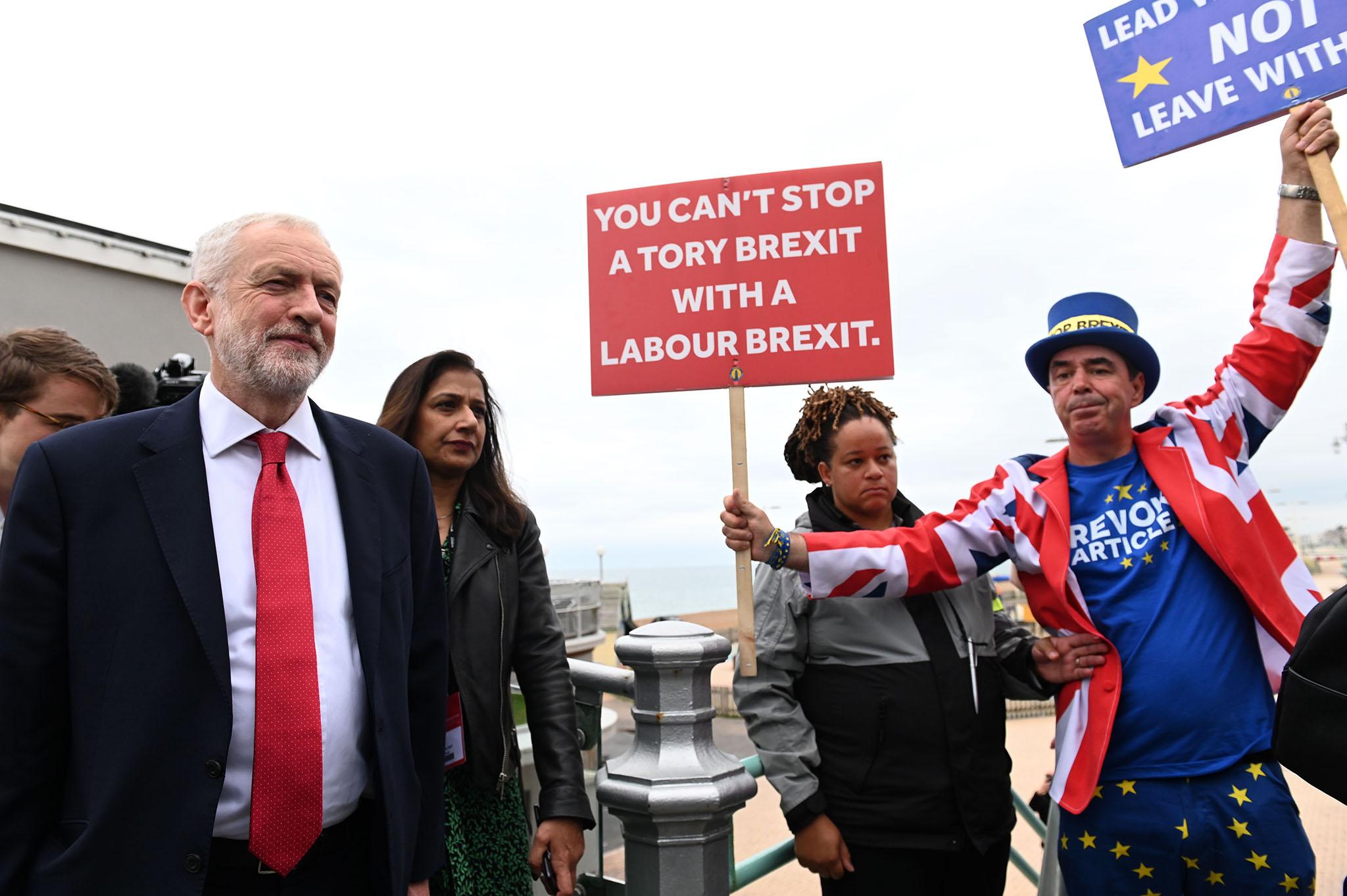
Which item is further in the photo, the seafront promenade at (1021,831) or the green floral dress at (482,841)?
the seafront promenade at (1021,831)

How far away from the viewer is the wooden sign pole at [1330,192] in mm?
2264

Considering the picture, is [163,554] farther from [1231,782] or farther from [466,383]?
[1231,782]

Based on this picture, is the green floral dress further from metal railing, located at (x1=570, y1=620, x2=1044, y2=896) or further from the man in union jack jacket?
the man in union jack jacket

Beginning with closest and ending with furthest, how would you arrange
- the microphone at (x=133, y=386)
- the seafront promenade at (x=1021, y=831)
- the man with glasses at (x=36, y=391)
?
the man with glasses at (x=36, y=391)
the microphone at (x=133, y=386)
the seafront promenade at (x=1021, y=831)

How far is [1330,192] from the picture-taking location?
235 cm

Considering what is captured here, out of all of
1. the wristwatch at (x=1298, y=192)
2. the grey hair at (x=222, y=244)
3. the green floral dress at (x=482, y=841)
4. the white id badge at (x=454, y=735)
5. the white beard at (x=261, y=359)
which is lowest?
the green floral dress at (x=482, y=841)

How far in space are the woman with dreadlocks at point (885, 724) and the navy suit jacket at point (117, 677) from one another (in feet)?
4.02

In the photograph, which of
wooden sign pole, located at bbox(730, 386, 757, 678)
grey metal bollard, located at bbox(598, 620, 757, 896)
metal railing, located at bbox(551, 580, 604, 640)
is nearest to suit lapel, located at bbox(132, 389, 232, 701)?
grey metal bollard, located at bbox(598, 620, 757, 896)

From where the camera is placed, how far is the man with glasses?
7.67 feet

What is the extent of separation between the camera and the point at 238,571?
1712 millimetres

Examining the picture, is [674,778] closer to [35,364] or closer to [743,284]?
[743,284]

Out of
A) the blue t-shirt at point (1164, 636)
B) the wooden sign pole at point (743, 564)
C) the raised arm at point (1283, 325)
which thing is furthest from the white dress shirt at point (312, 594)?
the raised arm at point (1283, 325)

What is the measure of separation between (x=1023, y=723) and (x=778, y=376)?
2088 cm

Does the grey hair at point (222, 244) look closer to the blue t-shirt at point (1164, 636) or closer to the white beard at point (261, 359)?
the white beard at point (261, 359)
